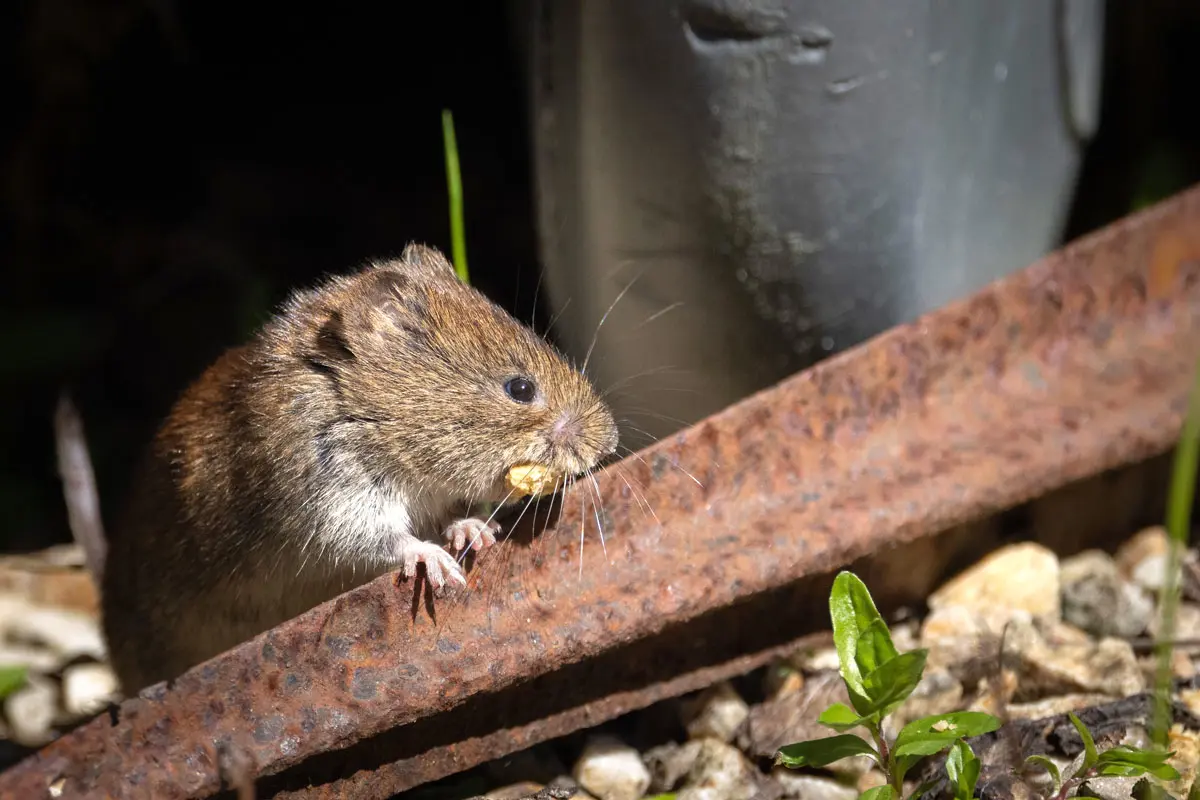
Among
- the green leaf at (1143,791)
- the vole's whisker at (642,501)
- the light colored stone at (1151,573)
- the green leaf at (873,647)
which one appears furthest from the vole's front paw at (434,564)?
the light colored stone at (1151,573)

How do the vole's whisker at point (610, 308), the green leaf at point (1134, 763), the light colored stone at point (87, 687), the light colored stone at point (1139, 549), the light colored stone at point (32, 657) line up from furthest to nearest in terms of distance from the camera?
1. the light colored stone at point (32, 657)
2. the light colored stone at point (87, 687)
3. the vole's whisker at point (610, 308)
4. the light colored stone at point (1139, 549)
5. the green leaf at point (1134, 763)

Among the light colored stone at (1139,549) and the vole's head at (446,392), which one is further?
the light colored stone at (1139,549)

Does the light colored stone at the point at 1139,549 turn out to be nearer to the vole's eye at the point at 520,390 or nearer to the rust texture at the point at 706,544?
the rust texture at the point at 706,544

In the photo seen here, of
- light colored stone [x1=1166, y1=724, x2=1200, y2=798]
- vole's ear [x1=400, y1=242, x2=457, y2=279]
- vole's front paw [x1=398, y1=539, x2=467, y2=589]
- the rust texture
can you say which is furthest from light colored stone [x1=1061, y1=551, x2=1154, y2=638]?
vole's ear [x1=400, y1=242, x2=457, y2=279]

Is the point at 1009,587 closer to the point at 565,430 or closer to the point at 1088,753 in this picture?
the point at 1088,753

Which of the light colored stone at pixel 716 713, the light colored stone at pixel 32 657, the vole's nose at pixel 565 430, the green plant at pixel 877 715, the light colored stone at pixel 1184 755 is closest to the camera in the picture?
the green plant at pixel 877 715

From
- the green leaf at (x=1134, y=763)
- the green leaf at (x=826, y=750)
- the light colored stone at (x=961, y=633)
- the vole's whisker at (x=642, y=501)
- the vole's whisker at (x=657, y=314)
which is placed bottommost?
the light colored stone at (x=961, y=633)
